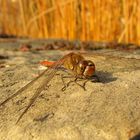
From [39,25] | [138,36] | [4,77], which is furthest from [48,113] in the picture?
[39,25]

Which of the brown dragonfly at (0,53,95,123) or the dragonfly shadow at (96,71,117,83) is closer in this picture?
the brown dragonfly at (0,53,95,123)

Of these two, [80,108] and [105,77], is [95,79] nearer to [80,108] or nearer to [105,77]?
[105,77]

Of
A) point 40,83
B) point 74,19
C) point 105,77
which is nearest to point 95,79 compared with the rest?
point 105,77

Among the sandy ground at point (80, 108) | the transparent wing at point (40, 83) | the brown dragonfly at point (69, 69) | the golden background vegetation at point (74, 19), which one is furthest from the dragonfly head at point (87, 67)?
the golden background vegetation at point (74, 19)

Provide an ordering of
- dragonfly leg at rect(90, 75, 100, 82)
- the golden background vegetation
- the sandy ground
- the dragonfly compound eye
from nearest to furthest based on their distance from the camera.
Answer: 1. the sandy ground
2. the dragonfly compound eye
3. dragonfly leg at rect(90, 75, 100, 82)
4. the golden background vegetation

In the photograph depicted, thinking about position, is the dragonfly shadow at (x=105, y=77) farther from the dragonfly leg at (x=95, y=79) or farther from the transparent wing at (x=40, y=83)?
the transparent wing at (x=40, y=83)

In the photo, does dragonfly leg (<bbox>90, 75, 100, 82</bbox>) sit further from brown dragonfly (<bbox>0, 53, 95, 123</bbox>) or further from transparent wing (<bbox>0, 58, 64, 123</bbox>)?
transparent wing (<bbox>0, 58, 64, 123</bbox>)

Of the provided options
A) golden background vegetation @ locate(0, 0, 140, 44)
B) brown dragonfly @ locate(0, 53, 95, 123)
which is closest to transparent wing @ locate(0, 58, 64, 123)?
brown dragonfly @ locate(0, 53, 95, 123)
